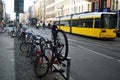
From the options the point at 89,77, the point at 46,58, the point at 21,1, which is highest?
the point at 21,1

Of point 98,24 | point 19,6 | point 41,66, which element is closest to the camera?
point 41,66

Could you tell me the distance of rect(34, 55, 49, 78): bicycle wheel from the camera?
9.87m

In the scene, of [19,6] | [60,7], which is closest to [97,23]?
[19,6]

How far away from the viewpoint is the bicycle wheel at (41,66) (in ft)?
32.4

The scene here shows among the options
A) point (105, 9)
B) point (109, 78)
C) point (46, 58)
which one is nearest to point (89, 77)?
point (109, 78)

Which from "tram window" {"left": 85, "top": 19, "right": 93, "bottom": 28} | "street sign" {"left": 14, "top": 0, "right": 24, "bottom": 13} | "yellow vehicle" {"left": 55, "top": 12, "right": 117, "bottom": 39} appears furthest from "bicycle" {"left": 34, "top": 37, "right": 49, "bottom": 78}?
"tram window" {"left": 85, "top": 19, "right": 93, "bottom": 28}

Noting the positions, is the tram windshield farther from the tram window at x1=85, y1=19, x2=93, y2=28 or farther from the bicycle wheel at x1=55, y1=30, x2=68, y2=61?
the bicycle wheel at x1=55, y1=30, x2=68, y2=61

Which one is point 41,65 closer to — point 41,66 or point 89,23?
point 41,66

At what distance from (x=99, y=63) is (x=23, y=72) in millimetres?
4628

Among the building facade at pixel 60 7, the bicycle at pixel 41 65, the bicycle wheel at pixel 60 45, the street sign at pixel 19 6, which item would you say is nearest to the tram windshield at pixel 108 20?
the street sign at pixel 19 6

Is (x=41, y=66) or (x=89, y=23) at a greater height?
(x=89, y=23)

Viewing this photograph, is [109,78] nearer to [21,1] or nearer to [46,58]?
[46,58]

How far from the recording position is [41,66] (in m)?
10.3

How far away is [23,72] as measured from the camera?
10805 millimetres
